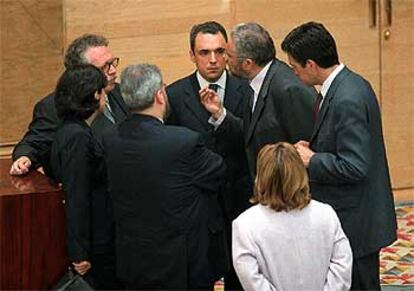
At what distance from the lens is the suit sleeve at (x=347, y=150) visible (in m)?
3.43

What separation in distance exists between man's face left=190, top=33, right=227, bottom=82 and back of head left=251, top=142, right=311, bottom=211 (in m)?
1.19

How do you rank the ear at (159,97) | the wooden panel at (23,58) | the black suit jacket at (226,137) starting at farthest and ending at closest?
the wooden panel at (23,58)
the black suit jacket at (226,137)
the ear at (159,97)

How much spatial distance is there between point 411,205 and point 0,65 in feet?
10.0

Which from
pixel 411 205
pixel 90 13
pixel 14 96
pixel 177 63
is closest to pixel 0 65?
pixel 14 96

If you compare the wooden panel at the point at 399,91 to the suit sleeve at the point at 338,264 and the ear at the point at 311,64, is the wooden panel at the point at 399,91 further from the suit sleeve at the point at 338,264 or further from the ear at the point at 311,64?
the suit sleeve at the point at 338,264

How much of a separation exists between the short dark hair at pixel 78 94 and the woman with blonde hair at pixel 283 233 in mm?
839

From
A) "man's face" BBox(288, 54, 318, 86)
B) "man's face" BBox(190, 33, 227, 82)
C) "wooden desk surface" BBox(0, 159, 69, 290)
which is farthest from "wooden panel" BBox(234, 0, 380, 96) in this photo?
"wooden desk surface" BBox(0, 159, 69, 290)

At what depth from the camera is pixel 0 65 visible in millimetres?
6141

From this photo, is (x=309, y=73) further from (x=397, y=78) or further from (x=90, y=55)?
(x=397, y=78)

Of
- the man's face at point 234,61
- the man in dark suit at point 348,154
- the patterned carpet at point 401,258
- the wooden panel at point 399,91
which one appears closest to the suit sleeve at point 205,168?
the man in dark suit at point 348,154

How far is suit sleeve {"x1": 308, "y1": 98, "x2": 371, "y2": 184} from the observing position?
3.43m

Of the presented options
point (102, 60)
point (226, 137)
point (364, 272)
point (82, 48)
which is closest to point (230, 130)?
point (226, 137)

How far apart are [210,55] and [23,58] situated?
7.56 ft

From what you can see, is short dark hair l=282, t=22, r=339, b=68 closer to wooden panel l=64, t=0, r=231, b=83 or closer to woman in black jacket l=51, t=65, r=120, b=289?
woman in black jacket l=51, t=65, r=120, b=289
